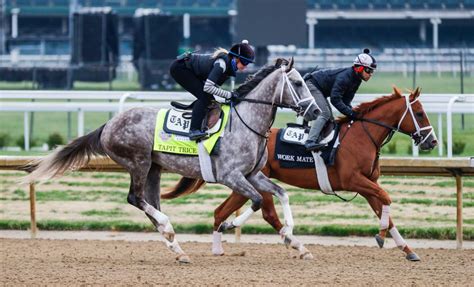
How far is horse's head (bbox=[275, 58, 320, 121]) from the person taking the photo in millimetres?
10234

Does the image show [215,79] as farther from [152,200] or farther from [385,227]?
[385,227]

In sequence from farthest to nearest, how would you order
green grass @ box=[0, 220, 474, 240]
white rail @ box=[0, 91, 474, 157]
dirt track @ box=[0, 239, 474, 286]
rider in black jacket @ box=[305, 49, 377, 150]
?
white rail @ box=[0, 91, 474, 157]
green grass @ box=[0, 220, 474, 240]
rider in black jacket @ box=[305, 49, 377, 150]
dirt track @ box=[0, 239, 474, 286]

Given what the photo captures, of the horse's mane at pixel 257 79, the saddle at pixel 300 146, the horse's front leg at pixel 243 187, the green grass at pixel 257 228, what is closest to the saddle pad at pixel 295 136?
the saddle at pixel 300 146

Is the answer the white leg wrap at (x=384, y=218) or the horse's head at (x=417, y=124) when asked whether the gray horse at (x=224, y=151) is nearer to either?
the white leg wrap at (x=384, y=218)

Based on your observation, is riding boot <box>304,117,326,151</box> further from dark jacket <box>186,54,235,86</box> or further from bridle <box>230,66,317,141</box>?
dark jacket <box>186,54,235,86</box>

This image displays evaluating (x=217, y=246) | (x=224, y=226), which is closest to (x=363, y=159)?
(x=224, y=226)

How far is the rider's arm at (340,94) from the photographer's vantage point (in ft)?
37.1

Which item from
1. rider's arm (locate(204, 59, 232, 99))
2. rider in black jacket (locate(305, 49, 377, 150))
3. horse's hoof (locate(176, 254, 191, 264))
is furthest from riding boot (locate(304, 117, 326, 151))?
horse's hoof (locate(176, 254, 191, 264))

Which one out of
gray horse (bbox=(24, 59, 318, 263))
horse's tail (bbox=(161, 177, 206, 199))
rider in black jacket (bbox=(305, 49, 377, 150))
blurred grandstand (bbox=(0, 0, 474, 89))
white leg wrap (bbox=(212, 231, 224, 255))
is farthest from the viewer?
blurred grandstand (bbox=(0, 0, 474, 89))

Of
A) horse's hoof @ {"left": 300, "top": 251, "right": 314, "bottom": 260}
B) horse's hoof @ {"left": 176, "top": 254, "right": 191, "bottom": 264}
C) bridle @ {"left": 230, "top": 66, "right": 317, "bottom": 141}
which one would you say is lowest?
horse's hoof @ {"left": 300, "top": 251, "right": 314, "bottom": 260}

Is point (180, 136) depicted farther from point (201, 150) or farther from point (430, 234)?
point (430, 234)

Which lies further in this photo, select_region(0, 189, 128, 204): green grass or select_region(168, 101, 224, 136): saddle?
select_region(0, 189, 128, 204): green grass

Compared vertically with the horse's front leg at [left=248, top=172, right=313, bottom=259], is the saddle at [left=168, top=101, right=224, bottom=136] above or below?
above

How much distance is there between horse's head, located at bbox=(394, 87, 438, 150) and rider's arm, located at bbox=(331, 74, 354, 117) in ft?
1.71
